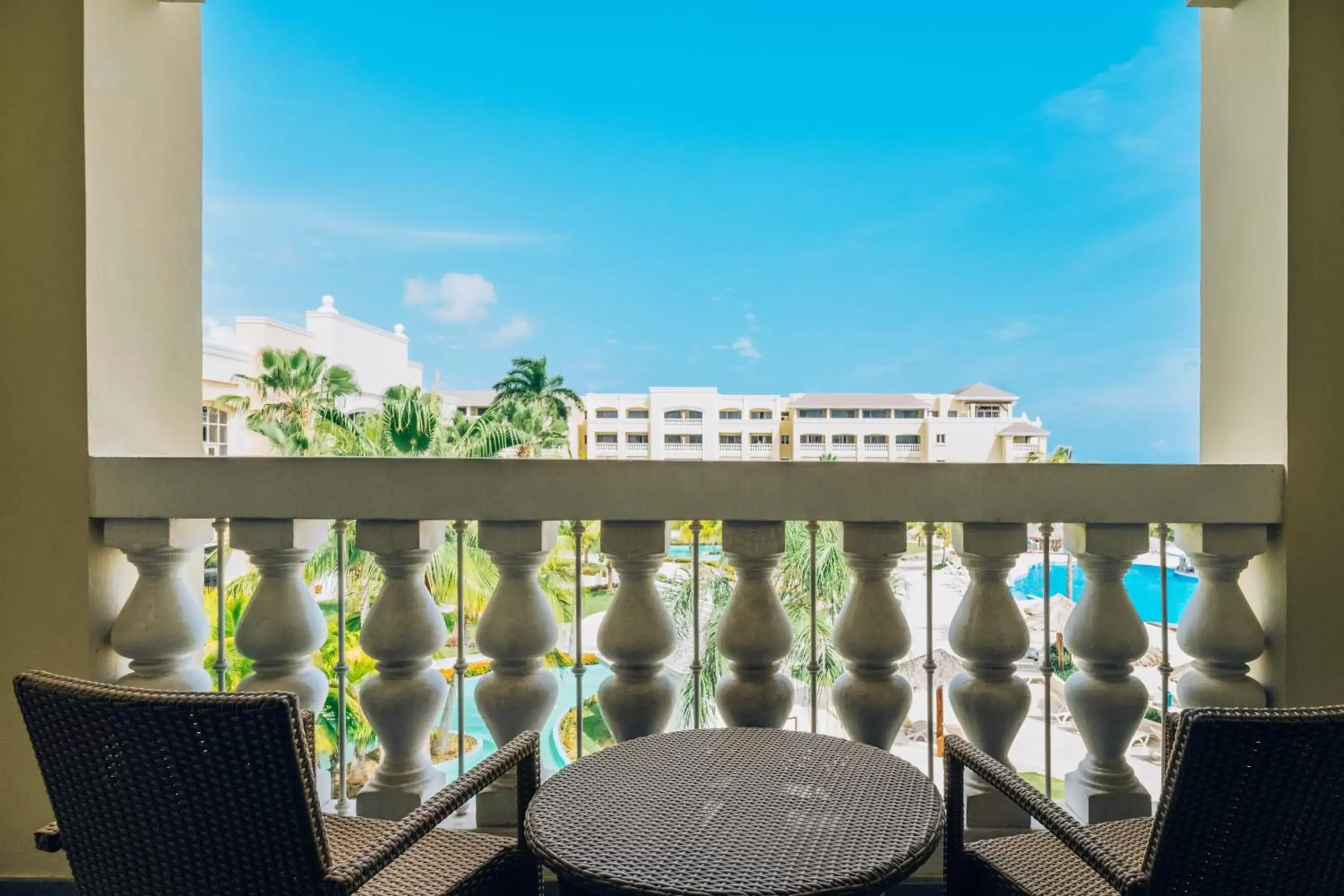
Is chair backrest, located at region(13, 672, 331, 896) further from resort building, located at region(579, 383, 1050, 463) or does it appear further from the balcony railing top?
resort building, located at region(579, 383, 1050, 463)

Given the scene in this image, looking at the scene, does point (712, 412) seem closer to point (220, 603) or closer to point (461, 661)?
point (461, 661)

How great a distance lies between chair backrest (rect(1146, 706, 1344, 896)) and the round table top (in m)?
0.30

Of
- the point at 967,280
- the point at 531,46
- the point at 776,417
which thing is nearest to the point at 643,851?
the point at 776,417

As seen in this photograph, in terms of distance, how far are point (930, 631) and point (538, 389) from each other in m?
28.8

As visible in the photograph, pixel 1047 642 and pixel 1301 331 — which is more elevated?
pixel 1301 331

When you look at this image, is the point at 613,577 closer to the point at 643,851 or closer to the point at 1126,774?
the point at 643,851

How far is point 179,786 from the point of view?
912mm

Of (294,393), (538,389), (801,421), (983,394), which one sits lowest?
(801,421)

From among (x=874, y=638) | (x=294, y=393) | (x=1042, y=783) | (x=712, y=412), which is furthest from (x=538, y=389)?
(x=874, y=638)

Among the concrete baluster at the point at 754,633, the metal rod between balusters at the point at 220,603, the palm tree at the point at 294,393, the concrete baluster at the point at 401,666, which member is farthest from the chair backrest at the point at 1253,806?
the palm tree at the point at 294,393

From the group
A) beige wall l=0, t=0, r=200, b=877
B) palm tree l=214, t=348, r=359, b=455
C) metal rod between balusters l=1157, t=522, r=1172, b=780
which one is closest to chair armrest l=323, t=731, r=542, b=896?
beige wall l=0, t=0, r=200, b=877

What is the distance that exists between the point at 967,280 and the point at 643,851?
4039 centimetres

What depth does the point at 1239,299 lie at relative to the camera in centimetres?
169

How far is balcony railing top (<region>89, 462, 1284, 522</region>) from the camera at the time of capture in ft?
4.85
